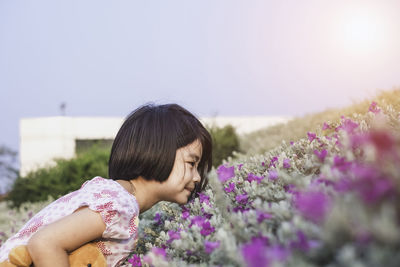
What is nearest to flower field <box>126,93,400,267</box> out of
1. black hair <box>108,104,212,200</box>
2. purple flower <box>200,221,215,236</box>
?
purple flower <box>200,221,215,236</box>

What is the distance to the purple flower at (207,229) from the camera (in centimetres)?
182

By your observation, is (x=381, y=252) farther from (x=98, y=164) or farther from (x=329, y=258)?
(x=98, y=164)

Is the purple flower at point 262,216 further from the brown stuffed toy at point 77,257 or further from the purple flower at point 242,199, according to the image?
the brown stuffed toy at point 77,257

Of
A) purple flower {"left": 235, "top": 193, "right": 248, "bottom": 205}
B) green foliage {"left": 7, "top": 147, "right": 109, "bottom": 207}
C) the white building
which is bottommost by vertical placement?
the white building

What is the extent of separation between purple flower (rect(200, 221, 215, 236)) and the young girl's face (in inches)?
30.7

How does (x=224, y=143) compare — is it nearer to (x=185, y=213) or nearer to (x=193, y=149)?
(x=193, y=149)

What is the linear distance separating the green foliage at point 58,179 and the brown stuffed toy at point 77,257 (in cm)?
638

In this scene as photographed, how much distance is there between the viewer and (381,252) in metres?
0.88

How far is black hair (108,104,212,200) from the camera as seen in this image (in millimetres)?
2594

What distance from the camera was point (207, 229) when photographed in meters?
1.84

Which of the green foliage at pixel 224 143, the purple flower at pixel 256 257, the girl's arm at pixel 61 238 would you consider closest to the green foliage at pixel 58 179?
the green foliage at pixel 224 143

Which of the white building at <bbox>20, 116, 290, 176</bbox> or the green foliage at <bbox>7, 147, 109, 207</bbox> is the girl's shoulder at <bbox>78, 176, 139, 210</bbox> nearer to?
the green foliage at <bbox>7, 147, 109, 207</bbox>

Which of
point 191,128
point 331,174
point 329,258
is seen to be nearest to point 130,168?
point 191,128

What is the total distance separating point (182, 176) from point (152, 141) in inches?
12.2
